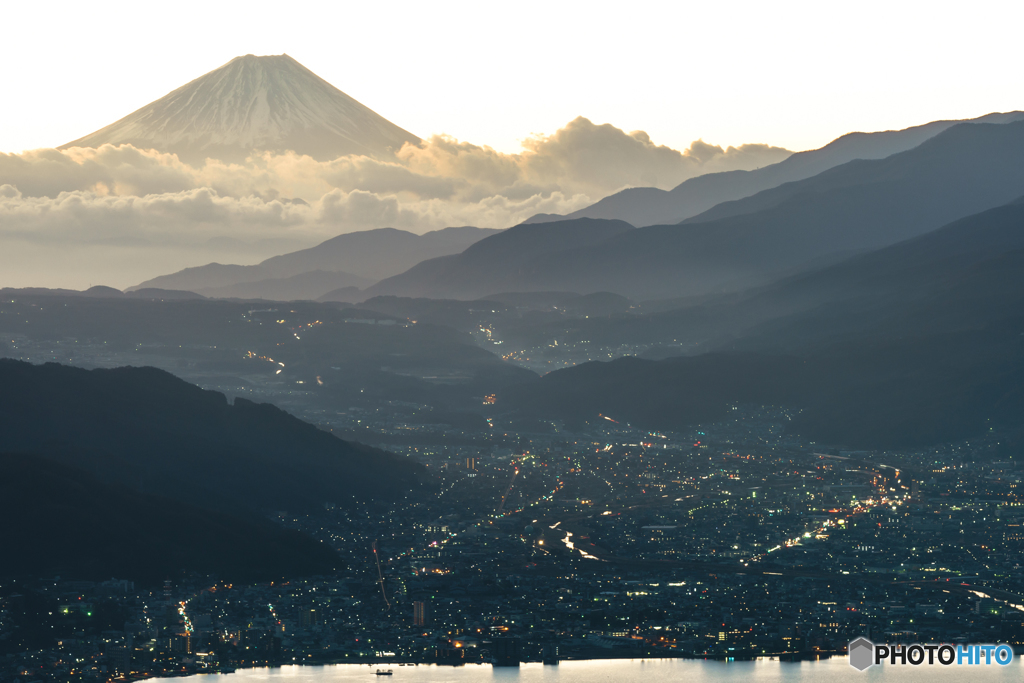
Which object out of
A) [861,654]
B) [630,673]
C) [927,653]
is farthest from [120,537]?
[927,653]

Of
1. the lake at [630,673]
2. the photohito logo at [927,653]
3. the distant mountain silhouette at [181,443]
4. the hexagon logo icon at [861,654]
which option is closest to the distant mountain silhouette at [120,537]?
the distant mountain silhouette at [181,443]

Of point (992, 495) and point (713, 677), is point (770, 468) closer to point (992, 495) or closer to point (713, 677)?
point (992, 495)

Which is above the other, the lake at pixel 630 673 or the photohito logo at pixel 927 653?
the lake at pixel 630 673

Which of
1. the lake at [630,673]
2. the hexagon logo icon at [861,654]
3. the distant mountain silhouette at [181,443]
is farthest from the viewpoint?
the distant mountain silhouette at [181,443]

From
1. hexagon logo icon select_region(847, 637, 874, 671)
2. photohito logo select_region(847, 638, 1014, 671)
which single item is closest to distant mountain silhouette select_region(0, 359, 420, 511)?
hexagon logo icon select_region(847, 637, 874, 671)

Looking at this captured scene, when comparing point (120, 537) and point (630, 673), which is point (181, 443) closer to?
point (120, 537)

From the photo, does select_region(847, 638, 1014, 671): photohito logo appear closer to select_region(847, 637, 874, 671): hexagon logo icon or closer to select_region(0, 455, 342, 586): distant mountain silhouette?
select_region(847, 637, 874, 671): hexagon logo icon

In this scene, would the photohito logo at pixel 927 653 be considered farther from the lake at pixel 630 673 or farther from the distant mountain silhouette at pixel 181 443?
the distant mountain silhouette at pixel 181 443
